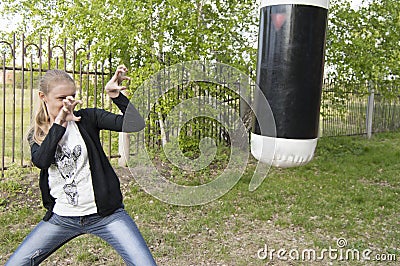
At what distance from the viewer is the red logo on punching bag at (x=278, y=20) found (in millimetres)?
2836

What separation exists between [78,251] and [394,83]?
6922 mm

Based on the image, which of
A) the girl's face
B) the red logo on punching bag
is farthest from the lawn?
the red logo on punching bag

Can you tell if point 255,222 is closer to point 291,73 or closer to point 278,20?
point 291,73

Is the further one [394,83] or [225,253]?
[394,83]

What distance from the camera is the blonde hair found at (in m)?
2.37

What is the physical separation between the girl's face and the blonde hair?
0.08 feet

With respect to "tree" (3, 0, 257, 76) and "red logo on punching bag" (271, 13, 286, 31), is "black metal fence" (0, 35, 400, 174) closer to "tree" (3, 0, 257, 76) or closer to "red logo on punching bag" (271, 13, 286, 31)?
"tree" (3, 0, 257, 76)

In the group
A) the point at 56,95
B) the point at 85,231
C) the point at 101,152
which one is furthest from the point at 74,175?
the point at 56,95

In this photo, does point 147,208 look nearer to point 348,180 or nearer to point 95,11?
point 95,11

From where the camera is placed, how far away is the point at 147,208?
556cm

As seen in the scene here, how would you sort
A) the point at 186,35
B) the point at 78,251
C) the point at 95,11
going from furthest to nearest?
the point at 186,35 → the point at 95,11 → the point at 78,251

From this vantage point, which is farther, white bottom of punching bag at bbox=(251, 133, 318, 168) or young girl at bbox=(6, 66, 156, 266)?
white bottom of punching bag at bbox=(251, 133, 318, 168)

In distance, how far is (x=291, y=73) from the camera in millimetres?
2842

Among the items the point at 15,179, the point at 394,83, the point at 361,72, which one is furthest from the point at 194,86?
the point at 394,83
